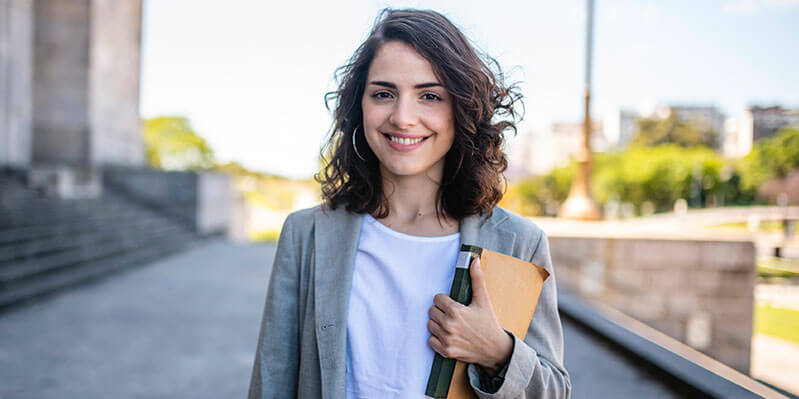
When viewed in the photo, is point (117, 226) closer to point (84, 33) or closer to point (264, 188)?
point (84, 33)

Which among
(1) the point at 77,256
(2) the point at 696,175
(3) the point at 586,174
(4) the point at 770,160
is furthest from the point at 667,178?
(1) the point at 77,256

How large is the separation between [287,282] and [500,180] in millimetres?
745

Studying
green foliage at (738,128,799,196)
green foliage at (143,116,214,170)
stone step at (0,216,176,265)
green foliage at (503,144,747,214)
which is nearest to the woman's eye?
green foliage at (503,144,747,214)

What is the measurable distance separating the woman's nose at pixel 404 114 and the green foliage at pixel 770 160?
597 cm

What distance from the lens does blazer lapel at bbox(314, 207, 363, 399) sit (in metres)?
1.40

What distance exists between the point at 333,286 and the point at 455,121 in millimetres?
598

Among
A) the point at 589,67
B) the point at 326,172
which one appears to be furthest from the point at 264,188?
the point at 326,172

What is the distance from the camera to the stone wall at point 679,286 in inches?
347

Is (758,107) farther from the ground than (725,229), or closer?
farther from the ground

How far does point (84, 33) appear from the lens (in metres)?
14.3

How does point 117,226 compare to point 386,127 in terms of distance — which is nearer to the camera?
point 386,127

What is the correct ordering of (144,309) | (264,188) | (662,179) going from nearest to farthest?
1. (144,309)
2. (662,179)
3. (264,188)

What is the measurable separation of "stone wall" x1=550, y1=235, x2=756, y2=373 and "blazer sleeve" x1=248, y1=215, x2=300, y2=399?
26.5 ft

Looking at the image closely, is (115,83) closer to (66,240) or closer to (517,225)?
(66,240)
